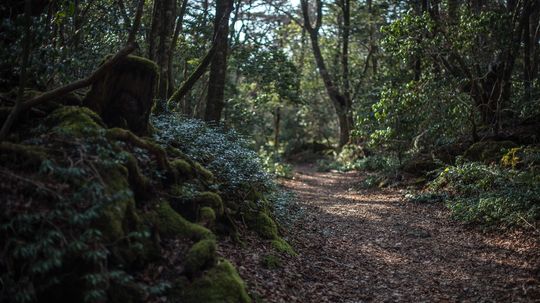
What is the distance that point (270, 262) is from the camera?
21.7ft

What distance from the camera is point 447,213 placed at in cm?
1123

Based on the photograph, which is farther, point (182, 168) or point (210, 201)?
point (182, 168)

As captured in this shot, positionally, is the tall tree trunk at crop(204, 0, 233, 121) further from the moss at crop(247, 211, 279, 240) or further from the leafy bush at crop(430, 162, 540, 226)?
the leafy bush at crop(430, 162, 540, 226)

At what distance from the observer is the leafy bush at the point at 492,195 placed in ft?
29.0

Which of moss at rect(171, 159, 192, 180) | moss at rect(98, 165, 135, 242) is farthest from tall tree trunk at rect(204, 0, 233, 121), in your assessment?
moss at rect(98, 165, 135, 242)

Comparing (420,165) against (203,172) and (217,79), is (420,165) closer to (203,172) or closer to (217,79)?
(217,79)

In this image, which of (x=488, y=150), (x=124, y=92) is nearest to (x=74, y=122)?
(x=124, y=92)

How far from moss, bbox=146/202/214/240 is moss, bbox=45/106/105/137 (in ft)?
4.10

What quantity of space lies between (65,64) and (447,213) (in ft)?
30.9

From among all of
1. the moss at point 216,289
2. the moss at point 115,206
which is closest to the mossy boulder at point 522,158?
the moss at point 216,289

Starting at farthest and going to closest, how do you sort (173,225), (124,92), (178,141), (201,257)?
(178,141) < (124,92) < (173,225) < (201,257)

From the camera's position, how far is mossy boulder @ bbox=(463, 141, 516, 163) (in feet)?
41.1

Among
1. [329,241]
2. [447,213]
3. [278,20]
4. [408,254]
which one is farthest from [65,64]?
[278,20]

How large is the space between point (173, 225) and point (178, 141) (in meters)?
2.68
